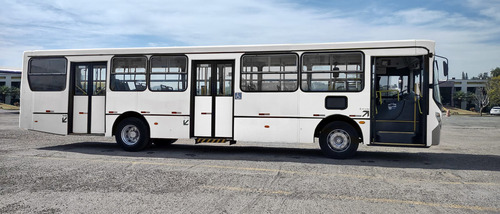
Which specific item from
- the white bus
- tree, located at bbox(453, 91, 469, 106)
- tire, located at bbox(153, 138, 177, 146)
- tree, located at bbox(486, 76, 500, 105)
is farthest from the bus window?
tree, located at bbox(453, 91, 469, 106)

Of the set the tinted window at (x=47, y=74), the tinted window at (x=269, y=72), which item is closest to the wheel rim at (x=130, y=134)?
the tinted window at (x=47, y=74)

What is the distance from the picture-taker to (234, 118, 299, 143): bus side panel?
9.20 metres

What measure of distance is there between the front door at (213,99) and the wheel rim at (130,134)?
5.76 feet

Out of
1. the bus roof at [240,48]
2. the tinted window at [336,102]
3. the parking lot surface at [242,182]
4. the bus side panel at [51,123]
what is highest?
the bus roof at [240,48]

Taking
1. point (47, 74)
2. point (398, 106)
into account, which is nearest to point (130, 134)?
point (47, 74)

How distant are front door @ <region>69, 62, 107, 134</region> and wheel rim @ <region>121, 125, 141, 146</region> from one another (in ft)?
2.24

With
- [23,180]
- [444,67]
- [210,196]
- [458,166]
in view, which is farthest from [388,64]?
[23,180]

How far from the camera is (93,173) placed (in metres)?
6.82

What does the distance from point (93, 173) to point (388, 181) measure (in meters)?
5.45

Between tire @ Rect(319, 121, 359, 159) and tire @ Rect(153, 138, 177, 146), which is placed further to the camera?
tire @ Rect(153, 138, 177, 146)

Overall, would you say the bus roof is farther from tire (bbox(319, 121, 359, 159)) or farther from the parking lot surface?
the parking lot surface

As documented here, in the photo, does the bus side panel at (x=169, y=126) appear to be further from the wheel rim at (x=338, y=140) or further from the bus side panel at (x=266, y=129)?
the wheel rim at (x=338, y=140)

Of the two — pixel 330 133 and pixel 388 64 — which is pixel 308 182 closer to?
pixel 330 133

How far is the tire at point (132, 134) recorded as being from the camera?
397 inches
